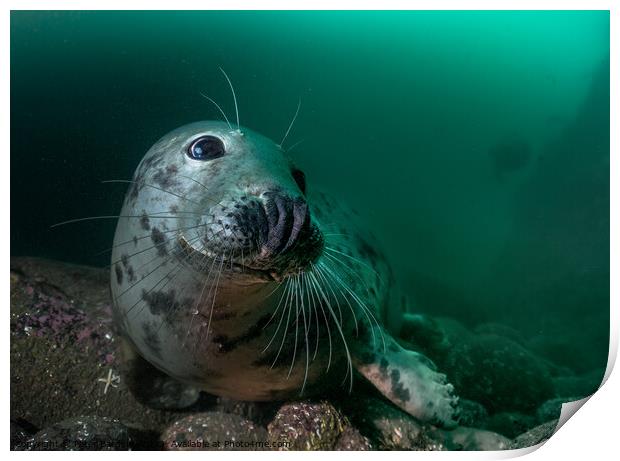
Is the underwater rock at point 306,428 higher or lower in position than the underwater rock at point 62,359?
higher

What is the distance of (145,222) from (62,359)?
4.73ft

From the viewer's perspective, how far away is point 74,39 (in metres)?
2.56

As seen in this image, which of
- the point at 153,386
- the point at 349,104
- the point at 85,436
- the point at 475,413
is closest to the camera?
the point at 85,436

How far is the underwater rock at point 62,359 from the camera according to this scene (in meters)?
2.51

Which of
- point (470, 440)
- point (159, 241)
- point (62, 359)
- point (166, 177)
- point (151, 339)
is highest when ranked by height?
point (166, 177)

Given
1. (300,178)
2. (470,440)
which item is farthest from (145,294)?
(470,440)

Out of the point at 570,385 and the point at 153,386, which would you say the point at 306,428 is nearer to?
the point at 153,386

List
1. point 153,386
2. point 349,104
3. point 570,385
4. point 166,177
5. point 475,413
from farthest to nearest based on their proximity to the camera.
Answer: point 349,104, point 570,385, point 475,413, point 153,386, point 166,177

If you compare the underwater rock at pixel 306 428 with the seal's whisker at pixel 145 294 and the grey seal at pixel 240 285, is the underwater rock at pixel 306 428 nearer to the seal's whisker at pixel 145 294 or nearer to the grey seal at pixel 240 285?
the grey seal at pixel 240 285

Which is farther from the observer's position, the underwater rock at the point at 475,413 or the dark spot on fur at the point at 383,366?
the underwater rock at the point at 475,413

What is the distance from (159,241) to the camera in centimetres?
181

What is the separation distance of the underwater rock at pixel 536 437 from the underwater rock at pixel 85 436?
6.29 ft

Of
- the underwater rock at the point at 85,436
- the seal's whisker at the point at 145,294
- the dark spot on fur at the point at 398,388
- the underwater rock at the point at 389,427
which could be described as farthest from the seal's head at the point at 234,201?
the underwater rock at the point at 389,427
